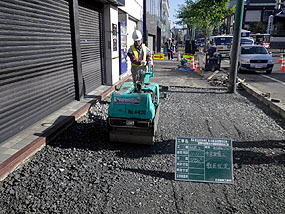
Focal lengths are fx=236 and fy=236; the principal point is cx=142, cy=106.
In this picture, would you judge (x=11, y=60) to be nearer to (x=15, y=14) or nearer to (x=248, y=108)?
(x=15, y=14)

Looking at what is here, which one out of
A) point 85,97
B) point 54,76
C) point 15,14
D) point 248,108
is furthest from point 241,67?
point 15,14

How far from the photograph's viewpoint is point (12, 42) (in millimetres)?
4422

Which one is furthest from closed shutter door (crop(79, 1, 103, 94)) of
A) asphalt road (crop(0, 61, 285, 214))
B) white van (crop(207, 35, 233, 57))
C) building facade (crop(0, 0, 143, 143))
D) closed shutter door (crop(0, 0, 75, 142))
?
white van (crop(207, 35, 233, 57))

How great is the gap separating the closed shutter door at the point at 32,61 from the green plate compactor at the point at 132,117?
1.93m

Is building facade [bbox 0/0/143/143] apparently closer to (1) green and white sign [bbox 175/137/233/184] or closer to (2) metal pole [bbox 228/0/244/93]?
(1) green and white sign [bbox 175/137/233/184]

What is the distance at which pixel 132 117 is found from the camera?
13.8ft

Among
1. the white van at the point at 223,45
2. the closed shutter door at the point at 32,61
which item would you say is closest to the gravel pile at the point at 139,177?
the closed shutter door at the point at 32,61

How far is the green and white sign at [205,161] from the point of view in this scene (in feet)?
11.2

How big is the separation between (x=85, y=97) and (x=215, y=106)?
13.6 ft

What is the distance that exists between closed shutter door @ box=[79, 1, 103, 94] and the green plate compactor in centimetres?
387

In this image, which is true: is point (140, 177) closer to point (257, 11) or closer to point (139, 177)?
point (139, 177)

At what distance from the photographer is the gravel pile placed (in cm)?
298

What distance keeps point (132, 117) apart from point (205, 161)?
147 centimetres

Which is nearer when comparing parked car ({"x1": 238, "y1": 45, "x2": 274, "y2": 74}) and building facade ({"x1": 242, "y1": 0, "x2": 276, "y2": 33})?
parked car ({"x1": 238, "y1": 45, "x2": 274, "y2": 74})
